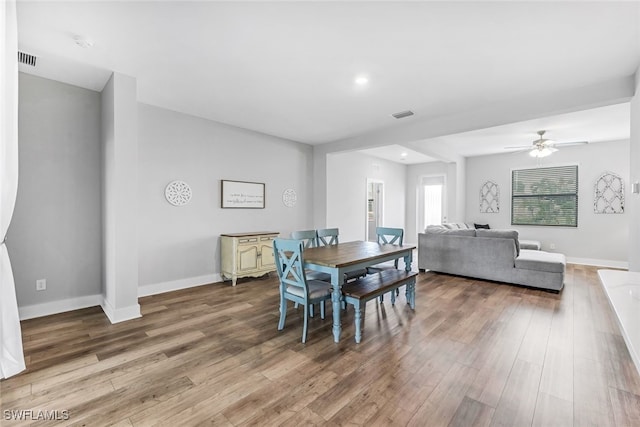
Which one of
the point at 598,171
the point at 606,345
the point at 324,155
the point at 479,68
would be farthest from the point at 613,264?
the point at 324,155

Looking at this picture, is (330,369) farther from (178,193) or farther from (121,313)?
(178,193)

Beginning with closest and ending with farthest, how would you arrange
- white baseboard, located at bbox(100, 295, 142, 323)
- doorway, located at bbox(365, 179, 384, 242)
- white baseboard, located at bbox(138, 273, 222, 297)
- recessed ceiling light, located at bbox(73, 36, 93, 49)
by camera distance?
recessed ceiling light, located at bbox(73, 36, 93, 49) → white baseboard, located at bbox(100, 295, 142, 323) → white baseboard, located at bbox(138, 273, 222, 297) → doorway, located at bbox(365, 179, 384, 242)

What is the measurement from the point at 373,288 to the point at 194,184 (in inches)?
125

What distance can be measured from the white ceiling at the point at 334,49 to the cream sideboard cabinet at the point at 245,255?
2.00 metres

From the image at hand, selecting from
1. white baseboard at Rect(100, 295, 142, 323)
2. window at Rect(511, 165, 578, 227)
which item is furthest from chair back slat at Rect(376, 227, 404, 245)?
window at Rect(511, 165, 578, 227)

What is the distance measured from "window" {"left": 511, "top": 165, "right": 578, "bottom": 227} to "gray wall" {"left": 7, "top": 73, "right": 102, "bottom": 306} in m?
8.53

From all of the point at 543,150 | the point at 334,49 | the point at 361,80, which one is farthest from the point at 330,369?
the point at 543,150

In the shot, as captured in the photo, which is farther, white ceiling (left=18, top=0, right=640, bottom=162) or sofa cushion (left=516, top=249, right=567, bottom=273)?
sofa cushion (left=516, top=249, right=567, bottom=273)

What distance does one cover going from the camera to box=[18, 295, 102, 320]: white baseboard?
3.09 m

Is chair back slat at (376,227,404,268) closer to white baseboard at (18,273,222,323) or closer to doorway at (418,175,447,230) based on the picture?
white baseboard at (18,273,222,323)

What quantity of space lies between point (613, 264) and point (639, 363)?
7.48 metres

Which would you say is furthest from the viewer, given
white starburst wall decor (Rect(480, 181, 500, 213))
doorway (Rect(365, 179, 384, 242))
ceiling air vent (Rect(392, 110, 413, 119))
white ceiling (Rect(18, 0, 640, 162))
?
doorway (Rect(365, 179, 384, 242))

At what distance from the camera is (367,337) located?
271cm

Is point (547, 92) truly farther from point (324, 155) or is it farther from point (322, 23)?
point (324, 155)
